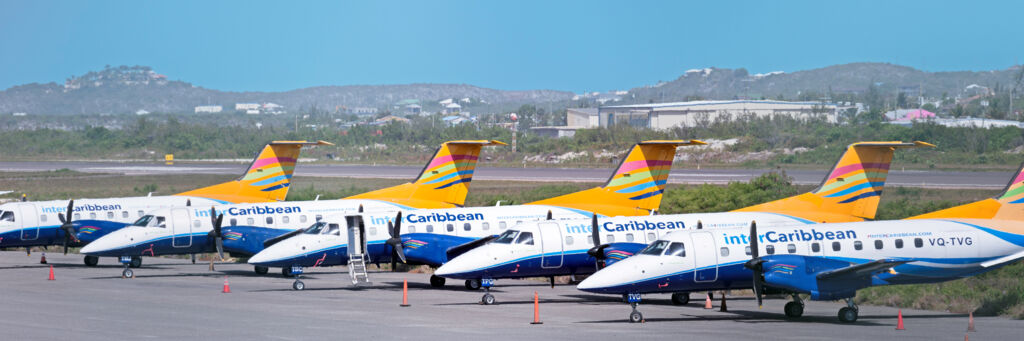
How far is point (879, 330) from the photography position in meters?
25.2

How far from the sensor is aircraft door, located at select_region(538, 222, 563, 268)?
3139cm

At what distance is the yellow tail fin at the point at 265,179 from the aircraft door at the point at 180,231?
8266mm

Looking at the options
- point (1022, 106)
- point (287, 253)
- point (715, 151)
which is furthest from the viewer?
point (1022, 106)

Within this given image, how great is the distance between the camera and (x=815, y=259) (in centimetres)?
2677

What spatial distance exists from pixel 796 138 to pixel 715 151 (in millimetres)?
7902

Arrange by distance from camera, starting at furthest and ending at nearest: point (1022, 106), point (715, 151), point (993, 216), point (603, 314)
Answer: point (1022, 106) < point (715, 151) < point (993, 216) < point (603, 314)

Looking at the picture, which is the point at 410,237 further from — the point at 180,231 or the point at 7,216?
the point at 7,216

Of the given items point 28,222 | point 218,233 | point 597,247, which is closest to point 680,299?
point 597,247

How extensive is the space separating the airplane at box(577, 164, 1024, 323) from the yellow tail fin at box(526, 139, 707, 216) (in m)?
11.2

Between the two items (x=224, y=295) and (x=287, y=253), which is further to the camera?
(x=287, y=253)

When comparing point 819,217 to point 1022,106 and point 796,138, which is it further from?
point 1022,106

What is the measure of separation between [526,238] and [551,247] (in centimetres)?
74

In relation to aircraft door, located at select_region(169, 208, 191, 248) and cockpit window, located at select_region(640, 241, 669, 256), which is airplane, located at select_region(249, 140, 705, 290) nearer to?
aircraft door, located at select_region(169, 208, 191, 248)

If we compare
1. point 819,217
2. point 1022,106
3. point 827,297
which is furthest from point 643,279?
point 1022,106
